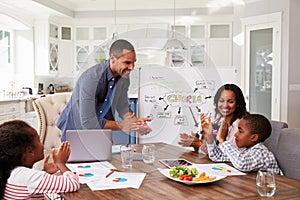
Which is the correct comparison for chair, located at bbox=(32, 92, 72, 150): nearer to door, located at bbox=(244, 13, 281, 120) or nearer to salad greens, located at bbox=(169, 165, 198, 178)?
salad greens, located at bbox=(169, 165, 198, 178)

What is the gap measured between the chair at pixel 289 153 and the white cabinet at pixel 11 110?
3.75 meters

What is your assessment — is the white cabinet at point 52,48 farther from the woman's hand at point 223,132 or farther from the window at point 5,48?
the woman's hand at point 223,132

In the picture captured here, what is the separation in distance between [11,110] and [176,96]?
2331mm

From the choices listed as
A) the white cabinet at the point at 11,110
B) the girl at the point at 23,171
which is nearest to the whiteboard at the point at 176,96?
the white cabinet at the point at 11,110

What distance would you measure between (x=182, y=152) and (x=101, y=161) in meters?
0.56

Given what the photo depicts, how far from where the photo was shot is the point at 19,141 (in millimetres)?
1547

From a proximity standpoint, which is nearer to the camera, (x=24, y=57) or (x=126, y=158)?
(x=126, y=158)

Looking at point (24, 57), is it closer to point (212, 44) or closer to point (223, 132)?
point (212, 44)

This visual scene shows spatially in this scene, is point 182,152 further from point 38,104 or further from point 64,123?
point 38,104

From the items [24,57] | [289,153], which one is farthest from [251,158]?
[24,57]

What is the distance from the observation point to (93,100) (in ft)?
7.68

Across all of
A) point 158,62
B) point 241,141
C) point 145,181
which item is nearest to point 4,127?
point 145,181

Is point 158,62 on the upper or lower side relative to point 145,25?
lower

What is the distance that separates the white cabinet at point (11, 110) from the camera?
16.1ft
